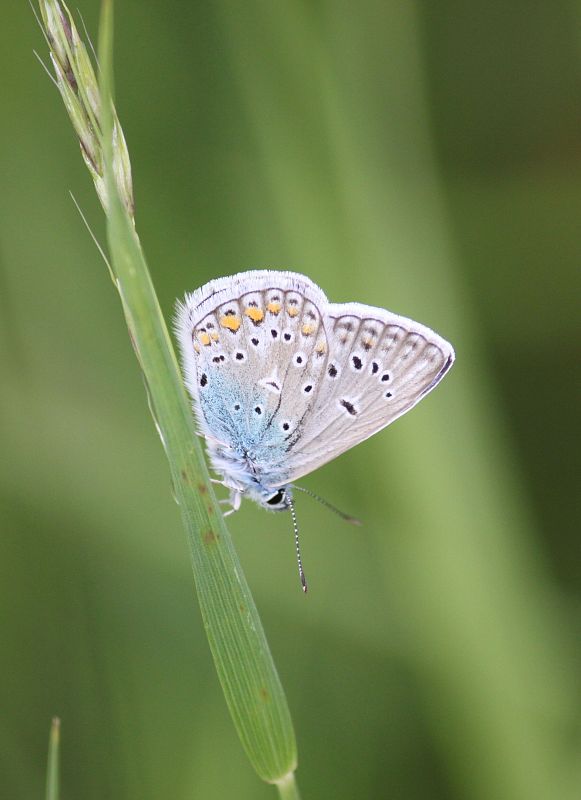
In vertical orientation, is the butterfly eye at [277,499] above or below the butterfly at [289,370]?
below

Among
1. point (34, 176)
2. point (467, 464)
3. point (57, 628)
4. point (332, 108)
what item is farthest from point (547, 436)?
point (34, 176)

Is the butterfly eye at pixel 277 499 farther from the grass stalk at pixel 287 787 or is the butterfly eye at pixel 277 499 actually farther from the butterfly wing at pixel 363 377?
the grass stalk at pixel 287 787

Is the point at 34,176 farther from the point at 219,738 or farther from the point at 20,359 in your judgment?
the point at 219,738

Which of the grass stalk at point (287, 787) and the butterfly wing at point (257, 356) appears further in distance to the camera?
the butterfly wing at point (257, 356)

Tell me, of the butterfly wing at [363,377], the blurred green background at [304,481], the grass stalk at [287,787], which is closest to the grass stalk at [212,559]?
the grass stalk at [287,787]

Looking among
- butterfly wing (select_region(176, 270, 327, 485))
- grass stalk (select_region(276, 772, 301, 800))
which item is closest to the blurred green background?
butterfly wing (select_region(176, 270, 327, 485))

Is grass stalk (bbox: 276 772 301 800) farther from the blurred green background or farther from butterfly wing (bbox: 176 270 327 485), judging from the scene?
the blurred green background

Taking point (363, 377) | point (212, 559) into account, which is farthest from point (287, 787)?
point (363, 377)
